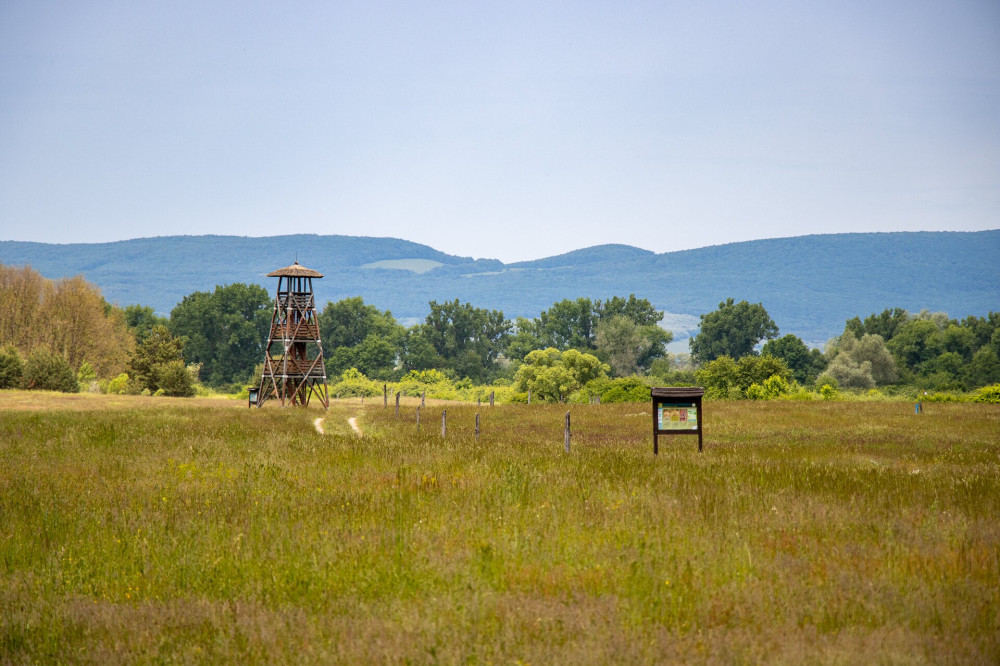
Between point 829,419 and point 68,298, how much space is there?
81718 millimetres

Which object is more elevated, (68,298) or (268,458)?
(68,298)

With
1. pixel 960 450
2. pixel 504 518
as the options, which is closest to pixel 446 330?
pixel 960 450

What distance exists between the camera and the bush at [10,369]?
66.3m

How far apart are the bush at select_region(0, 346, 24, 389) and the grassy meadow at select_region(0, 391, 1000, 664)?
56297 mm

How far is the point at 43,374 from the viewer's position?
67.9 meters

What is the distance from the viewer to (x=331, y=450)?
1970 cm

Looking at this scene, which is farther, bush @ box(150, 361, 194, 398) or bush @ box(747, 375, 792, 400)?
bush @ box(150, 361, 194, 398)

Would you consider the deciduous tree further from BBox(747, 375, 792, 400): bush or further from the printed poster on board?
the printed poster on board

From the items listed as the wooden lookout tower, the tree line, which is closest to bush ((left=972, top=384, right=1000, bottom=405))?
the tree line

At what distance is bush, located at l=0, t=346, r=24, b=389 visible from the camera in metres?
66.3

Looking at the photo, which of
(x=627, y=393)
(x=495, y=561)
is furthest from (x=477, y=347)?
(x=495, y=561)

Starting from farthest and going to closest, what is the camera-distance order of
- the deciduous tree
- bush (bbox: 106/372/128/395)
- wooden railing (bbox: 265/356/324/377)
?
1. the deciduous tree
2. bush (bbox: 106/372/128/395)
3. wooden railing (bbox: 265/356/324/377)

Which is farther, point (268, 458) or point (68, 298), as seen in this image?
point (68, 298)

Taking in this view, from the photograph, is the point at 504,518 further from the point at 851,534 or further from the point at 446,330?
the point at 446,330
